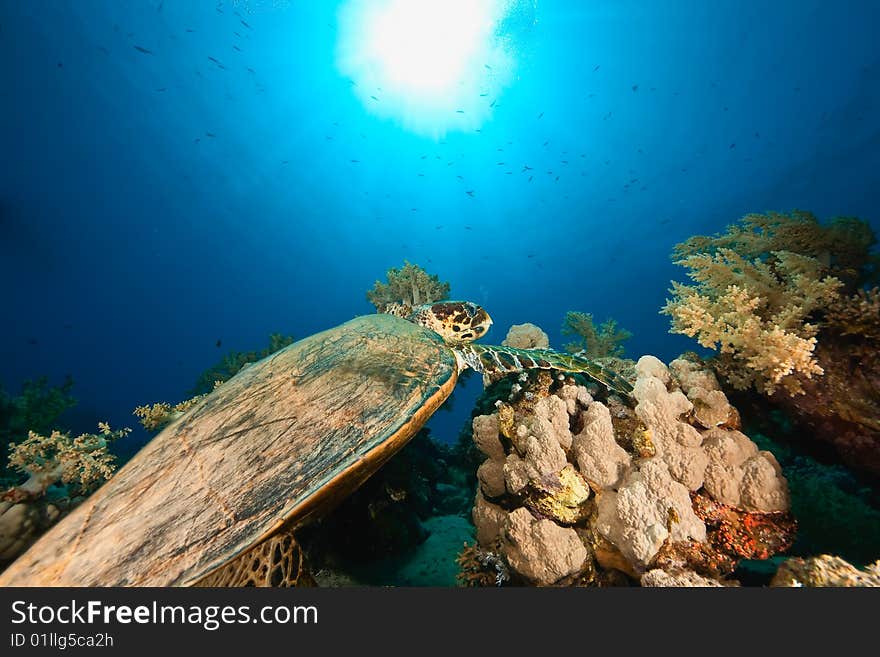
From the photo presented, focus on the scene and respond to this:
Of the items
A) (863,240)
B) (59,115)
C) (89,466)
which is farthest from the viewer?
(59,115)

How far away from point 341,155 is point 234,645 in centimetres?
5191

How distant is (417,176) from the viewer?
160 feet

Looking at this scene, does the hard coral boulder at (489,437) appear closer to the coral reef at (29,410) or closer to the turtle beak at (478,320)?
the turtle beak at (478,320)

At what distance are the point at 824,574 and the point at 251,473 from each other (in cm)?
234

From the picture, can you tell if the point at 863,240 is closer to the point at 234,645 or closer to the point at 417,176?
the point at 234,645

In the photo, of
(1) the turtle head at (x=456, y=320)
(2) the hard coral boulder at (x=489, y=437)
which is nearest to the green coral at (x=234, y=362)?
(1) the turtle head at (x=456, y=320)

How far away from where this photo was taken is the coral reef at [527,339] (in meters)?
4.28

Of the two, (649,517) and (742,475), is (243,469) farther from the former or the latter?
(742,475)

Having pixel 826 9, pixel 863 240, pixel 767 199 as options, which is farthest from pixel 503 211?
pixel 863 240

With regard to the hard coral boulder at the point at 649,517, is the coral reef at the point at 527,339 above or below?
above

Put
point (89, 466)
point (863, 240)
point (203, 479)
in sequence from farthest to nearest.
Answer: point (89, 466) < point (863, 240) < point (203, 479)

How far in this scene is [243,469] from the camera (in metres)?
1.54

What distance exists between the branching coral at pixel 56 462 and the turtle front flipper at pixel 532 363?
305cm

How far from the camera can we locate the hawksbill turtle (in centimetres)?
123
